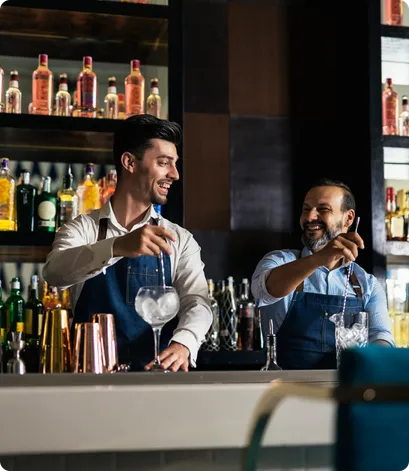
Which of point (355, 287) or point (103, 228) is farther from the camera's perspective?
point (355, 287)

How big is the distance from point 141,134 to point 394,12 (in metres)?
1.57

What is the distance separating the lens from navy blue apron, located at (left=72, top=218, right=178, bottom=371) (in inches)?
95.2

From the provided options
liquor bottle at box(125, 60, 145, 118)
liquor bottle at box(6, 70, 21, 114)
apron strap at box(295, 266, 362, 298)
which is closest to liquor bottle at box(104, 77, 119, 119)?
liquor bottle at box(125, 60, 145, 118)

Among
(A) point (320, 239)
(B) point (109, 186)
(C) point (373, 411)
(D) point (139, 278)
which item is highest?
(B) point (109, 186)

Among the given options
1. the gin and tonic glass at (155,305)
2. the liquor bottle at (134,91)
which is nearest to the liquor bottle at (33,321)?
the liquor bottle at (134,91)

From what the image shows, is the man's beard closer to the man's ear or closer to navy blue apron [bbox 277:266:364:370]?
navy blue apron [bbox 277:266:364:370]

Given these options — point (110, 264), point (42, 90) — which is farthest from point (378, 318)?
point (42, 90)

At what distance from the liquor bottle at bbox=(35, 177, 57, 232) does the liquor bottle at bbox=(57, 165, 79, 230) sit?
0.10ft

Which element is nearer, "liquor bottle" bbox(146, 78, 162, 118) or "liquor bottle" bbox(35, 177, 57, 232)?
"liquor bottle" bbox(35, 177, 57, 232)

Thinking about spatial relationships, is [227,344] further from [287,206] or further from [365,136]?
[365,136]

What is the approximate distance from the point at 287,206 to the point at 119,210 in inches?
44.5

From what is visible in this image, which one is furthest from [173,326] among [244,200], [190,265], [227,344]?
[244,200]

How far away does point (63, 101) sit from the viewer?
3.17 meters

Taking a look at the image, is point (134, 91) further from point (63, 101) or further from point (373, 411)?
point (373, 411)
